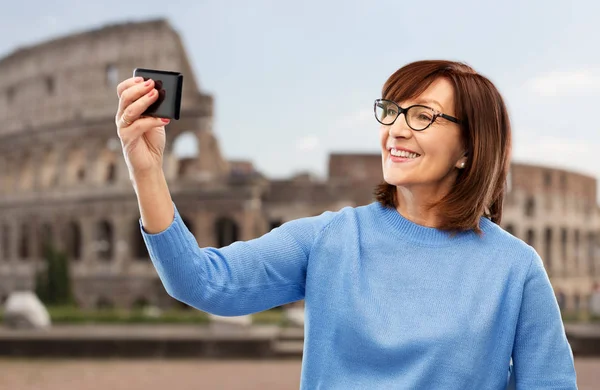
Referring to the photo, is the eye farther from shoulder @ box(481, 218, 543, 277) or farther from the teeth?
shoulder @ box(481, 218, 543, 277)

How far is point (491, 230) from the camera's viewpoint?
206cm

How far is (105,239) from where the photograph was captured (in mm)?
30109

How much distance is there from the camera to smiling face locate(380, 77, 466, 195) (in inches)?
78.3

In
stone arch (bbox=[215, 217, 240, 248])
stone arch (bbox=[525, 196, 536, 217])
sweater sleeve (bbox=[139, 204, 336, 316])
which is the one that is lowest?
stone arch (bbox=[215, 217, 240, 248])

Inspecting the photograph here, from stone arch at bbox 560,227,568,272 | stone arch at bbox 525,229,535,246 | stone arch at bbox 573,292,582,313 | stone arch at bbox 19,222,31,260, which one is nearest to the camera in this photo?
stone arch at bbox 19,222,31,260

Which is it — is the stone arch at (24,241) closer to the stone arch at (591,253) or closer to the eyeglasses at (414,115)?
the stone arch at (591,253)

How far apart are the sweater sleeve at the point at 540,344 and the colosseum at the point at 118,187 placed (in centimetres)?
2441

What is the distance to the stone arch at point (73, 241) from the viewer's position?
3016 cm

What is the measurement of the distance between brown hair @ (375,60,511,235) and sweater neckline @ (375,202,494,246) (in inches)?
0.8

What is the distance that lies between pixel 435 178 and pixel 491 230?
0.76 feet

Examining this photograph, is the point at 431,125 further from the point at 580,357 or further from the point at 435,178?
the point at 580,357

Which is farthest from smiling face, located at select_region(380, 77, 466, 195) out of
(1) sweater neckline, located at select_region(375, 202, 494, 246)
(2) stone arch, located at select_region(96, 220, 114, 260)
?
(2) stone arch, located at select_region(96, 220, 114, 260)

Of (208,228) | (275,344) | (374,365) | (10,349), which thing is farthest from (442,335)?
(208,228)

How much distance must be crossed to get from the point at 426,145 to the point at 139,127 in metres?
0.80
